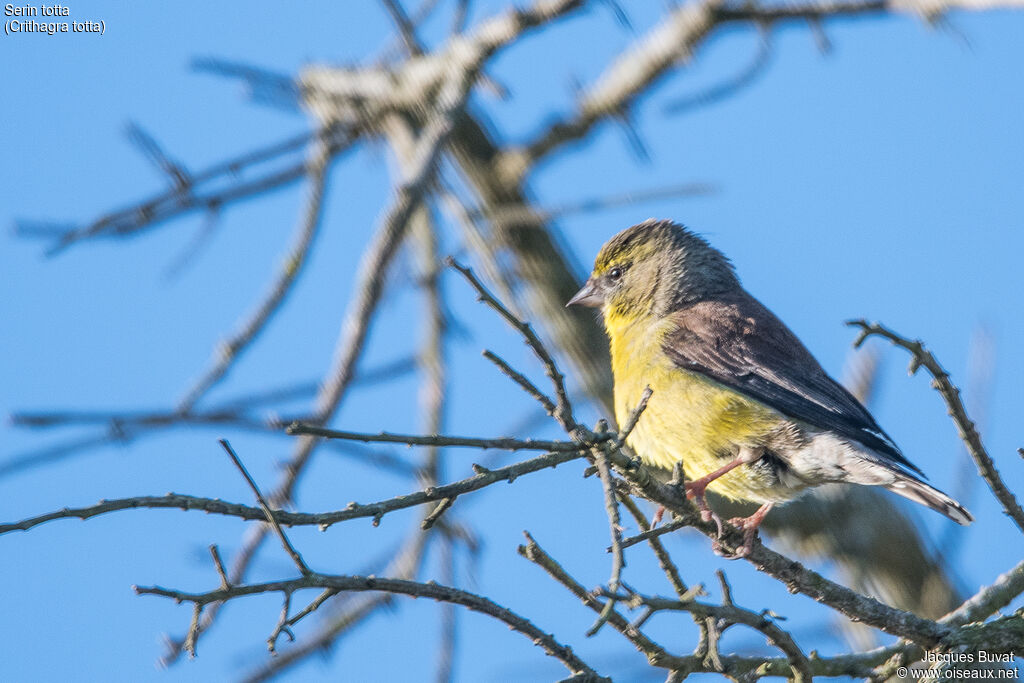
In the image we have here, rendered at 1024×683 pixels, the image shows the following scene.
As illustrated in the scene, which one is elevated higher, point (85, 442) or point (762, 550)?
point (85, 442)

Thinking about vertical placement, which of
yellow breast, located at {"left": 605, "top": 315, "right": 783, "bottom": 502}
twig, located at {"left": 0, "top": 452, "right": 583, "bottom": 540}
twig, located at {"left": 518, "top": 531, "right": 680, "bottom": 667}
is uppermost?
yellow breast, located at {"left": 605, "top": 315, "right": 783, "bottom": 502}

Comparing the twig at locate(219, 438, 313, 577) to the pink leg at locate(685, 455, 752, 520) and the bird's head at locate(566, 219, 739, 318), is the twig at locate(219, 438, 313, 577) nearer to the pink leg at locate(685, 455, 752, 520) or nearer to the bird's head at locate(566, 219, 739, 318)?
the pink leg at locate(685, 455, 752, 520)

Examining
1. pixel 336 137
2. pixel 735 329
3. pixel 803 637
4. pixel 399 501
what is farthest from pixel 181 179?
pixel 803 637

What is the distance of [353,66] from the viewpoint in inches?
264

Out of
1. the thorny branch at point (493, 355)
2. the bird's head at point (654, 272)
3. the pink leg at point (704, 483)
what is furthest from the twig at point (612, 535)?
the bird's head at point (654, 272)

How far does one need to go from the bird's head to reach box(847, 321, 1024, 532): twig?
2.74 meters

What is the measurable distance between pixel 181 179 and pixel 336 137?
45.0 inches

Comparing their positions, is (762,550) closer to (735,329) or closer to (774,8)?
(735,329)

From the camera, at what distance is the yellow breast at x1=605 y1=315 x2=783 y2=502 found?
16.6ft

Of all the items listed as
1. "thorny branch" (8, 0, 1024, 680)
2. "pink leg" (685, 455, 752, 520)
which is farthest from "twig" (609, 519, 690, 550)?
"pink leg" (685, 455, 752, 520)

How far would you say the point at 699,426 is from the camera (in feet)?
16.9

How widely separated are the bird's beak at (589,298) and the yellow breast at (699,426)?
958 mm

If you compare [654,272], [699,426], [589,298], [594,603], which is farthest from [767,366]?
[594,603]

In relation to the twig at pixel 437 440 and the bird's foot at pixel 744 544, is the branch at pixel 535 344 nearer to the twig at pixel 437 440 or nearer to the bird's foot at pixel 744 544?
the twig at pixel 437 440
